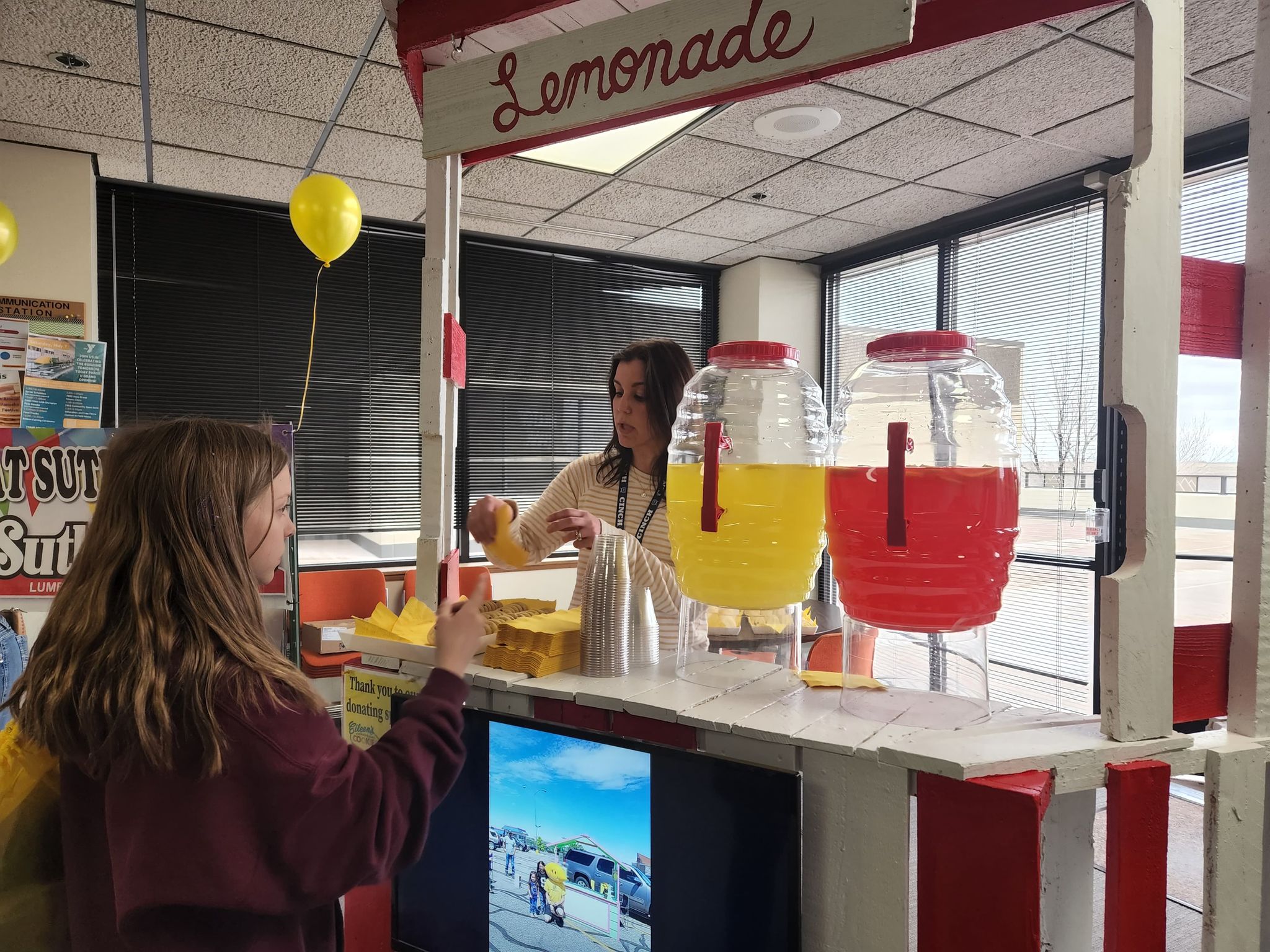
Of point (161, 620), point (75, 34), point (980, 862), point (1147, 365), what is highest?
point (75, 34)

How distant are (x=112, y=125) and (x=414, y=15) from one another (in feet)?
8.93

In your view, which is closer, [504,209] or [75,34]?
[75,34]

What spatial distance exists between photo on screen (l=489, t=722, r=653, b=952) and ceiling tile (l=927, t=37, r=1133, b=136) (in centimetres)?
269

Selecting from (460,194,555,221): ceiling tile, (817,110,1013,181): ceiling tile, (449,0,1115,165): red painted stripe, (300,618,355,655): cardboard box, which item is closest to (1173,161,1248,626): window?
(817,110,1013,181): ceiling tile

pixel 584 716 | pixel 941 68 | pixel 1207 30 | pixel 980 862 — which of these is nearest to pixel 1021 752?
pixel 980 862

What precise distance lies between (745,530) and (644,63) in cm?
57

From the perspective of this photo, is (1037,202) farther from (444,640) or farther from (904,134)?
(444,640)

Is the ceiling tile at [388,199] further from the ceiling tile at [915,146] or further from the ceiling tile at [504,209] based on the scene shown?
the ceiling tile at [915,146]

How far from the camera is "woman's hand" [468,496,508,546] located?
4.36 feet

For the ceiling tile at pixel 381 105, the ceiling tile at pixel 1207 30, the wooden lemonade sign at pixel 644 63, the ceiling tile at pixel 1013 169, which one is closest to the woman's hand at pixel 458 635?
the wooden lemonade sign at pixel 644 63

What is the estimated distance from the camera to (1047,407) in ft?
13.0

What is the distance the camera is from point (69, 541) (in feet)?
9.33

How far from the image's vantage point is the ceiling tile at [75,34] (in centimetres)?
235

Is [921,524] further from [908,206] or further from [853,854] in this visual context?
[908,206]
